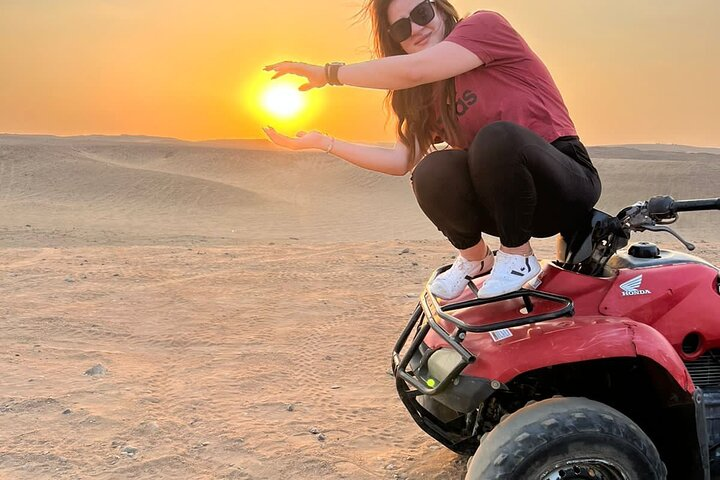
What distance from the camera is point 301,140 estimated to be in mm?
3340

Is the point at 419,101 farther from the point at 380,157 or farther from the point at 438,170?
the point at 438,170

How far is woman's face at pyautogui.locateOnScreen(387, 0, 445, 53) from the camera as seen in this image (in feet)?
10.3

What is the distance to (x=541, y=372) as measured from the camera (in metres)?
2.94

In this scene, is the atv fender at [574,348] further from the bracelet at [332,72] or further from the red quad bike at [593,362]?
the bracelet at [332,72]

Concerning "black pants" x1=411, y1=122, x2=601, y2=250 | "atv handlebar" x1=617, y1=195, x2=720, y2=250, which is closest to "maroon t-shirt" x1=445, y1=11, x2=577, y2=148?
"black pants" x1=411, y1=122, x2=601, y2=250

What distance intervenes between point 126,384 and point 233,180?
31967 millimetres

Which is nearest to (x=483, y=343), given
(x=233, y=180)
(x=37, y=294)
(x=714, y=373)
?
(x=714, y=373)

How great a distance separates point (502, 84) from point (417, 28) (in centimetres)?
44

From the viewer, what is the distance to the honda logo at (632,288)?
2.89m

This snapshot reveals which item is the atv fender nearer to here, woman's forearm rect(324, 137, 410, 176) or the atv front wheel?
the atv front wheel

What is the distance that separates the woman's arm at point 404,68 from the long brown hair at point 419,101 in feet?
0.63

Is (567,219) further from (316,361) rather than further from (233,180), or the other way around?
(233,180)

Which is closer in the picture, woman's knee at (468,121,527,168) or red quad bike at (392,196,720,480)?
red quad bike at (392,196,720,480)

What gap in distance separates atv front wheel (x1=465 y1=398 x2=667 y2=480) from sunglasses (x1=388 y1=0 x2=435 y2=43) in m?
1.62
